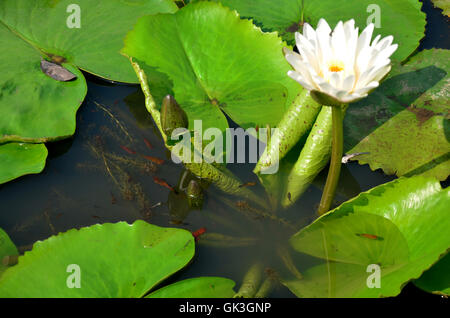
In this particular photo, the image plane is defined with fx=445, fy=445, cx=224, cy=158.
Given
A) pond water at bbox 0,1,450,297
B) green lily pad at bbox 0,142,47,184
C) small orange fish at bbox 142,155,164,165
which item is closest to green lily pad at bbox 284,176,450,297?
pond water at bbox 0,1,450,297

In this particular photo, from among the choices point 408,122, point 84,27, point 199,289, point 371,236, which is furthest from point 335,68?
point 84,27

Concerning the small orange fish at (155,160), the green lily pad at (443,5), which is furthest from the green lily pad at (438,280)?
the green lily pad at (443,5)

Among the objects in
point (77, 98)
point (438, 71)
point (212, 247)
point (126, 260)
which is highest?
point (438, 71)

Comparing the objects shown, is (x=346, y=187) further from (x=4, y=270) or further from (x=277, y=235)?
(x=4, y=270)

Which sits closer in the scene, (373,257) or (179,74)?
(373,257)

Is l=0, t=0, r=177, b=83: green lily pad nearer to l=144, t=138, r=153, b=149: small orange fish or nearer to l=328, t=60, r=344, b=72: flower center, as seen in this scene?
l=144, t=138, r=153, b=149: small orange fish

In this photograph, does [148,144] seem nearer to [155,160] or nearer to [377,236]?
[155,160]

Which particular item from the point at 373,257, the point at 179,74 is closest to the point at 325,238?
the point at 373,257
